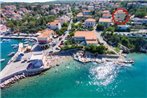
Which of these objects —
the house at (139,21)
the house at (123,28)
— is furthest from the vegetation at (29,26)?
the house at (139,21)

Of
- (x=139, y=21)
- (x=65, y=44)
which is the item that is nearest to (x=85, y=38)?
(x=65, y=44)

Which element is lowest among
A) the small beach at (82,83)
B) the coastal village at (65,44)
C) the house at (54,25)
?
the small beach at (82,83)

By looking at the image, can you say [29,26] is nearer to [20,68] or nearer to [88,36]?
[88,36]

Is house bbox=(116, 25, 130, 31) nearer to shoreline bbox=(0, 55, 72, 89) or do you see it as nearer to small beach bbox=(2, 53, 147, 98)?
small beach bbox=(2, 53, 147, 98)

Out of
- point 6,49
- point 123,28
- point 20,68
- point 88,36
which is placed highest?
point 123,28

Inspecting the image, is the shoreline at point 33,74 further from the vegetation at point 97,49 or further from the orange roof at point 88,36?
the orange roof at point 88,36

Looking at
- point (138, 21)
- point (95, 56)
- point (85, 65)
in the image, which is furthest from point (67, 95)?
point (138, 21)

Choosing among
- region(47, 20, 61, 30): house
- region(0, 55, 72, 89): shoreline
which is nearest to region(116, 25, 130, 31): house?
region(47, 20, 61, 30): house

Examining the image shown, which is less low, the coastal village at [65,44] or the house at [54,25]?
the house at [54,25]
